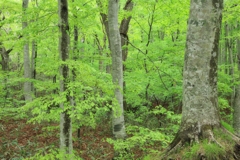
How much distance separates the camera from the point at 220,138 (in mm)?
2455

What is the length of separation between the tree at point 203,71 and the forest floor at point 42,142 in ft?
15.4

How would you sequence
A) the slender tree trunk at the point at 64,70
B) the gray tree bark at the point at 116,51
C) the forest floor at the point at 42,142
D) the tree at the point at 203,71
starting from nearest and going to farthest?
the tree at the point at 203,71
the slender tree trunk at the point at 64,70
the gray tree bark at the point at 116,51
the forest floor at the point at 42,142

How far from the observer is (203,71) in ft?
8.19

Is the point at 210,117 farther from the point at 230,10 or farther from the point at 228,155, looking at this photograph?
the point at 230,10

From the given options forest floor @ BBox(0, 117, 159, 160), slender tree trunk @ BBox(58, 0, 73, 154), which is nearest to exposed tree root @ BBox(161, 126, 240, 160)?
slender tree trunk @ BBox(58, 0, 73, 154)

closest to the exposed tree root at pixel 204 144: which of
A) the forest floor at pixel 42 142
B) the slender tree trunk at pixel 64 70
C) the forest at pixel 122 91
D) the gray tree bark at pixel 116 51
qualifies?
the forest at pixel 122 91

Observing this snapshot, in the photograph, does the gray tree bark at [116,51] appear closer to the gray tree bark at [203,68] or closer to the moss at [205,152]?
the gray tree bark at [203,68]

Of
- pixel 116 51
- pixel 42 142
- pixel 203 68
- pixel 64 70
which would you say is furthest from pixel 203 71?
pixel 42 142

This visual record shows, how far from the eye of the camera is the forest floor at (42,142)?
7210mm

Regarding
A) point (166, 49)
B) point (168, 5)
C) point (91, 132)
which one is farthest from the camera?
point (91, 132)

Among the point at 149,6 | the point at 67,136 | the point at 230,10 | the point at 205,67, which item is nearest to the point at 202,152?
the point at 205,67

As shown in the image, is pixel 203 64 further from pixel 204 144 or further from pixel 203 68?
pixel 204 144

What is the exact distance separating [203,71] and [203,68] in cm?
4

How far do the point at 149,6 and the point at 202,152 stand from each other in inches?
333
